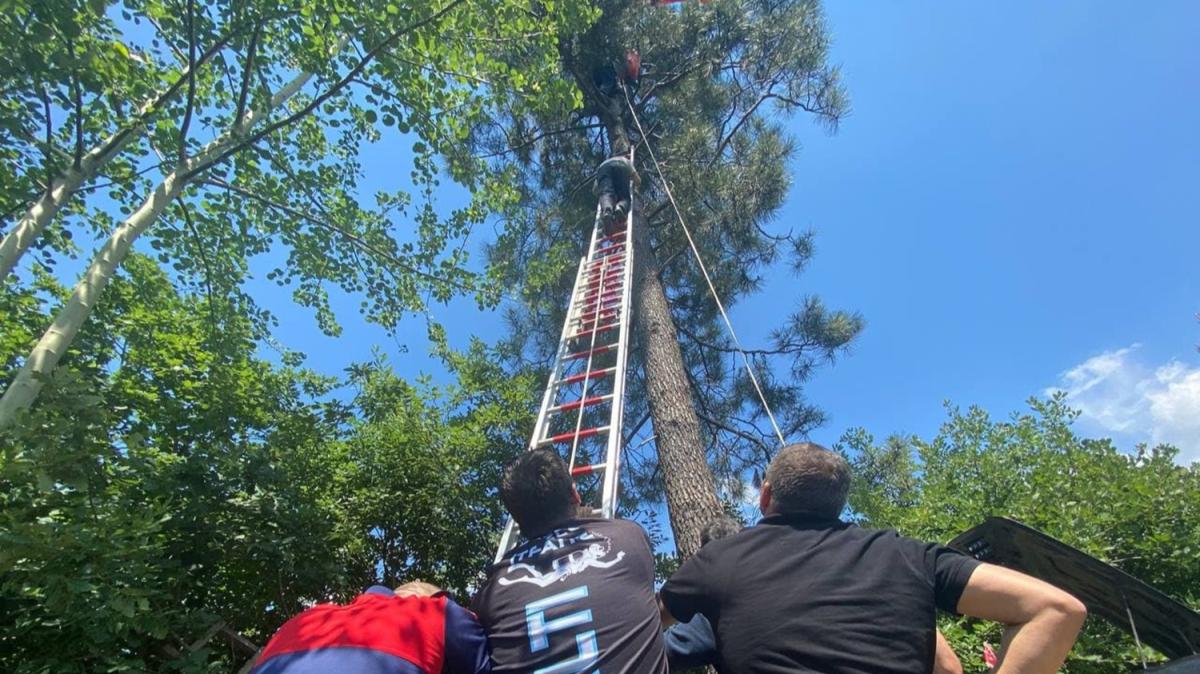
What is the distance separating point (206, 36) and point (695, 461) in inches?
152

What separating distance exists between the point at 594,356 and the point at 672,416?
3.85ft

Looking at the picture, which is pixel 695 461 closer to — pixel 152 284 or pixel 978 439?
pixel 978 439

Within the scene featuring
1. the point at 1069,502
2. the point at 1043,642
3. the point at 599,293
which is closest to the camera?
the point at 1043,642

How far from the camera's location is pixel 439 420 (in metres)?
4.36

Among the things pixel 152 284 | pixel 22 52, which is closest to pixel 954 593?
pixel 22 52

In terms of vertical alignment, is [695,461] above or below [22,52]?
below

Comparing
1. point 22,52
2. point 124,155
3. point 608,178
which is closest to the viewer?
point 22,52

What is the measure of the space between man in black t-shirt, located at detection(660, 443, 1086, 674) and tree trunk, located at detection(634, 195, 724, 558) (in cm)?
210

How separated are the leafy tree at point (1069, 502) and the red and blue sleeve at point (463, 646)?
2313mm

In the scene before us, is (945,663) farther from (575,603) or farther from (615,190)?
(615,190)

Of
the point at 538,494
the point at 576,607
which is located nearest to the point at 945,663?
the point at 576,607

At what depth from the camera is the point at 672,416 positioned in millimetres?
4371

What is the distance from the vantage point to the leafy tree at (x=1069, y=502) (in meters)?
2.45

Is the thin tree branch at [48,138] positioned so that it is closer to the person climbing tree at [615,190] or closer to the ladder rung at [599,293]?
the ladder rung at [599,293]
